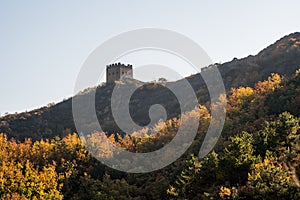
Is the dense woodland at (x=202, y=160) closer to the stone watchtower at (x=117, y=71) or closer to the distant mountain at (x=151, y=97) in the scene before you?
the distant mountain at (x=151, y=97)

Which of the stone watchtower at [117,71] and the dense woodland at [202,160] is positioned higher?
the stone watchtower at [117,71]

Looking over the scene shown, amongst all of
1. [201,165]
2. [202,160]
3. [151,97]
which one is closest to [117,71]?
[151,97]

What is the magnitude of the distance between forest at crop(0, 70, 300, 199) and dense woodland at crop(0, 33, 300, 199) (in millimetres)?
83

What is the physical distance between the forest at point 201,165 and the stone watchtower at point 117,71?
202 ft

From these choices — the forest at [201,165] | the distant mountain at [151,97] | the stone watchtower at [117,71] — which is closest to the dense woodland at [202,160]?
the forest at [201,165]

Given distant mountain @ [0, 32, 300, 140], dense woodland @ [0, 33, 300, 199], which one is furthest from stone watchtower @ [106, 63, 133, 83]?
dense woodland @ [0, 33, 300, 199]

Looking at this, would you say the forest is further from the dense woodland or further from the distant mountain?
the distant mountain

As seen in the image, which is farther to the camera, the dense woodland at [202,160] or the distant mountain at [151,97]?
the distant mountain at [151,97]

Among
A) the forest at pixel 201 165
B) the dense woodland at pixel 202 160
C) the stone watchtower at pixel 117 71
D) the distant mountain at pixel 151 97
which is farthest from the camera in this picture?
the stone watchtower at pixel 117 71

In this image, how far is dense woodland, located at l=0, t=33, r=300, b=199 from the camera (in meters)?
39.8

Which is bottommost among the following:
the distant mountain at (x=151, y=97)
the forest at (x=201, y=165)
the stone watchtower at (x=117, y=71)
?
the forest at (x=201, y=165)

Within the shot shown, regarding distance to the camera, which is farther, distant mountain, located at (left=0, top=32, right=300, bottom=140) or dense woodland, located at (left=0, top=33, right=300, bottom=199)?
distant mountain, located at (left=0, top=32, right=300, bottom=140)

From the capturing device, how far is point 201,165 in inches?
1831

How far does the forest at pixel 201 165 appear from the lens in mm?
38875
